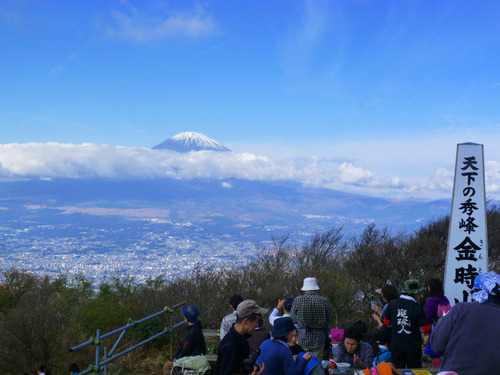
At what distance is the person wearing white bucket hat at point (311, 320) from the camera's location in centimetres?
602

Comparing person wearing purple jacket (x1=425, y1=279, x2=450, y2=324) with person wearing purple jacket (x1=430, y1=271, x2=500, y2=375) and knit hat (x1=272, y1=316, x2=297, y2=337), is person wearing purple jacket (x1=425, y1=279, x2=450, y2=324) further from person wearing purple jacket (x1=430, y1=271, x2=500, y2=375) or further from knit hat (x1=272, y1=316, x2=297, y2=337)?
knit hat (x1=272, y1=316, x2=297, y2=337)

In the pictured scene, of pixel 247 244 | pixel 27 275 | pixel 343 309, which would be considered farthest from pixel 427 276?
pixel 247 244

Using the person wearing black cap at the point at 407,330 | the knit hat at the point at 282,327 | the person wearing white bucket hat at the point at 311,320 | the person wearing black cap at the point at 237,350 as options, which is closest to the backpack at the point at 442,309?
the person wearing black cap at the point at 407,330

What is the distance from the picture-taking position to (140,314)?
556 inches

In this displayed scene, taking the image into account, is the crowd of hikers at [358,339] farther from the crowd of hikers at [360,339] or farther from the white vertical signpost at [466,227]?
the white vertical signpost at [466,227]

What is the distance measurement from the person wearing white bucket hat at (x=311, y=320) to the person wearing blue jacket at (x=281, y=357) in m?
2.42

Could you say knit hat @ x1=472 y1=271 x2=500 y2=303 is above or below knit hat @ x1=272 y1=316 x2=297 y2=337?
above

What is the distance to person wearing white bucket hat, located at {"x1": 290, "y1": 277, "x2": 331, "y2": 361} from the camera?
19.7 ft

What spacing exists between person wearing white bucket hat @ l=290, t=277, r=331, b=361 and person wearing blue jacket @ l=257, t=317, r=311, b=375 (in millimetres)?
2423

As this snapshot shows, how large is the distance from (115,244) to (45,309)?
478 ft

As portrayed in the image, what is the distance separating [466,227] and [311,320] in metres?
4.61

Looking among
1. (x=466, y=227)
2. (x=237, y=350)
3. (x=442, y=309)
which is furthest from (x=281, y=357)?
(x=466, y=227)

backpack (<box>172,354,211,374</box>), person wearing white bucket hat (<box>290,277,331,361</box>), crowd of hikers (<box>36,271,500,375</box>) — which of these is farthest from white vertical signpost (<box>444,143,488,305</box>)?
backpack (<box>172,354,211,374</box>)

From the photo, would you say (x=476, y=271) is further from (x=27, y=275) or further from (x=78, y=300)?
(x=27, y=275)
